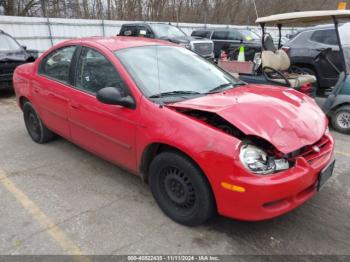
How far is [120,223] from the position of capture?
3.05 meters

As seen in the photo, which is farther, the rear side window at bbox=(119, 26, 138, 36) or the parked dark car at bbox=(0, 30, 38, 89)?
the rear side window at bbox=(119, 26, 138, 36)

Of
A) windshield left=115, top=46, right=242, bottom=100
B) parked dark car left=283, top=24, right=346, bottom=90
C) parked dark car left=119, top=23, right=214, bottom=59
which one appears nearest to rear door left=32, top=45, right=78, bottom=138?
windshield left=115, top=46, right=242, bottom=100

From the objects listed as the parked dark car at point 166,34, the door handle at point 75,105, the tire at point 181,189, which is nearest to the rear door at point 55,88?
the door handle at point 75,105

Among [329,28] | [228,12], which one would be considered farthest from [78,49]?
[228,12]

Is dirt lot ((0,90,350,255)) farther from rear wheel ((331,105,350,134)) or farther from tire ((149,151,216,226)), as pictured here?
rear wheel ((331,105,350,134))

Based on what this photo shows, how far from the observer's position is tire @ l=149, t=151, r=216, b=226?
2.68m

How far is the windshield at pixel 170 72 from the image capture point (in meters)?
3.27

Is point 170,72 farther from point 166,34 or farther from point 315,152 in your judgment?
point 166,34

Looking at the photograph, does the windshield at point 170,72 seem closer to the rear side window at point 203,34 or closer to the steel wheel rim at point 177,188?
the steel wheel rim at point 177,188

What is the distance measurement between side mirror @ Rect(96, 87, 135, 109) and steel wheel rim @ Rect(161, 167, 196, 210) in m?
0.72

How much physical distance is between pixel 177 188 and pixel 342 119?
3.97m

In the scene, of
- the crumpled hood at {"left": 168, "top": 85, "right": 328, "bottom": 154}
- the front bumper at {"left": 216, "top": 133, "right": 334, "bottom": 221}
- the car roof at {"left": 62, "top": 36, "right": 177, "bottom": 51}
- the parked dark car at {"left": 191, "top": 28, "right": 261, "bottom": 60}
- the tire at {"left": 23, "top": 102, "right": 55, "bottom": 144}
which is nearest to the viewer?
the front bumper at {"left": 216, "top": 133, "right": 334, "bottom": 221}

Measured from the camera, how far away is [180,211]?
2977mm

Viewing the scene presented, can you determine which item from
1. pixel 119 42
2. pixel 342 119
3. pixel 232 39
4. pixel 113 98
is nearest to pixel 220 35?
pixel 232 39
